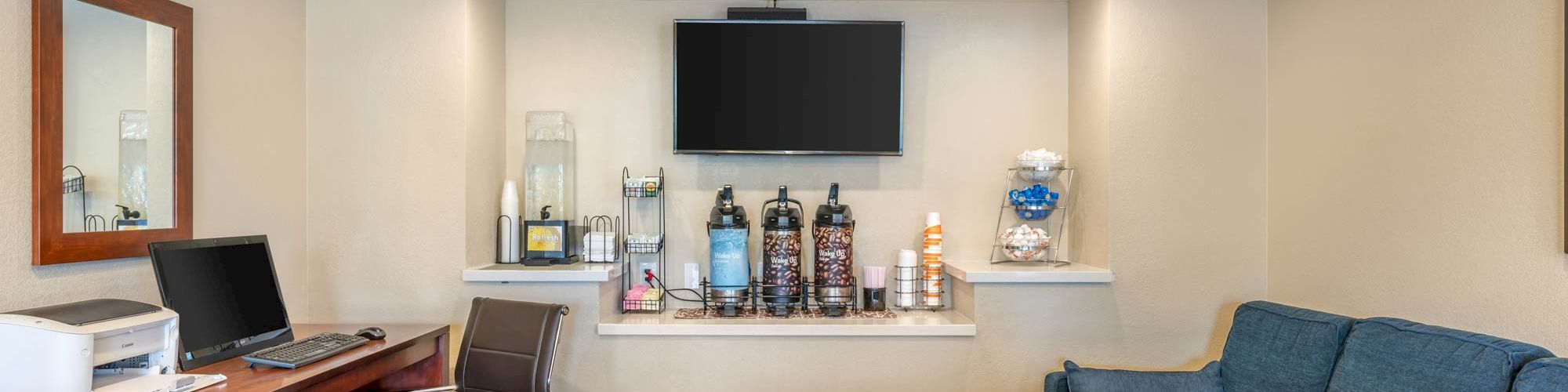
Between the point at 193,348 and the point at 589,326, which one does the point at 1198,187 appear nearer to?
the point at 589,326

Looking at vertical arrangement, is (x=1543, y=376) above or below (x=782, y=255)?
below

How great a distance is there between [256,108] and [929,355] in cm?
285

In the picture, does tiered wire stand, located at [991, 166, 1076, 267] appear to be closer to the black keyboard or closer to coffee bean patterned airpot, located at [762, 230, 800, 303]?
coffee bean patterned airpot, located at [762, 230, 800, 303]

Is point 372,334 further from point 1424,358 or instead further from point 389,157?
point 1424,358

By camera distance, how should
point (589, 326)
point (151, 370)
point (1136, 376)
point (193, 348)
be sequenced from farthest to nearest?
point (589, 326)
point (1136, 376)
point (193, 348)
point (151, 370)

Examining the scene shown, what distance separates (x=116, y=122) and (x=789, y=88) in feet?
7.99

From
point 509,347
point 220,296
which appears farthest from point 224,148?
point 509,347

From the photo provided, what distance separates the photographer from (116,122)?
2.50m

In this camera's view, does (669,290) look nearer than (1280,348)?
No

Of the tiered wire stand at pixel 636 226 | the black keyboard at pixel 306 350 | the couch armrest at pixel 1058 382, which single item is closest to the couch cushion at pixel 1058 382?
the couch armrest at pixel 1058 382

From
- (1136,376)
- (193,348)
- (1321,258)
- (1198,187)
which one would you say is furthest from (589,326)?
(1321,258)

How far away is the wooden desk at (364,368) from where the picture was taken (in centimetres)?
227

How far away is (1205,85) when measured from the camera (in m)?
3.28

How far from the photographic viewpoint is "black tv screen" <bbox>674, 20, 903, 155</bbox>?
3.60 meters
